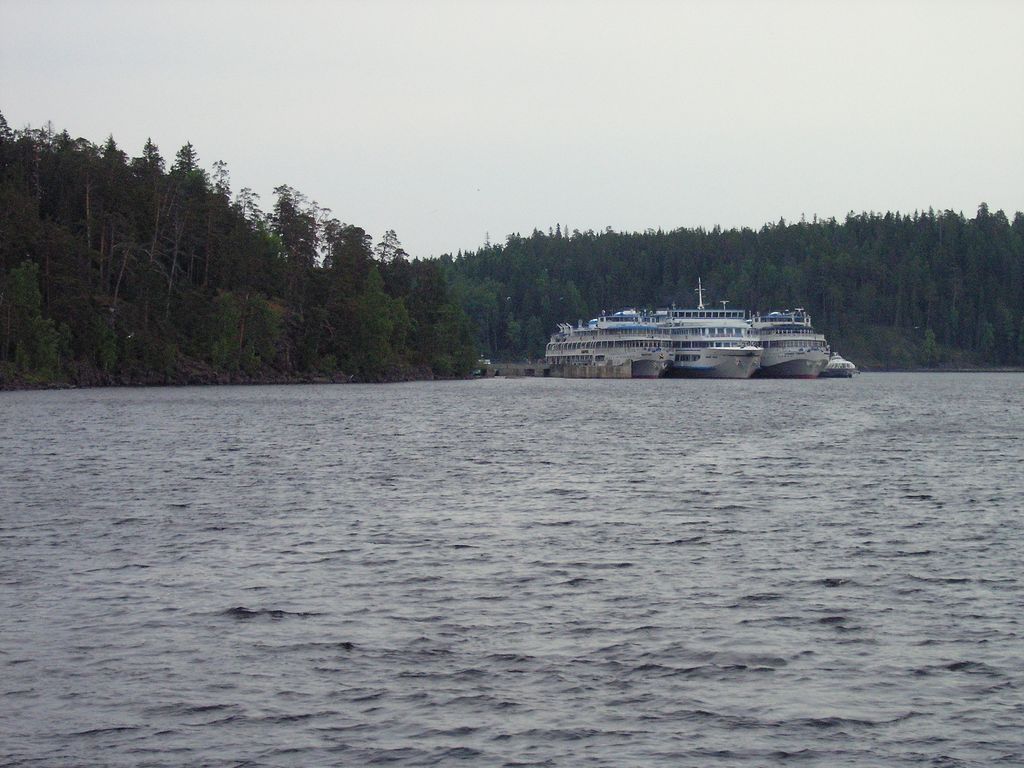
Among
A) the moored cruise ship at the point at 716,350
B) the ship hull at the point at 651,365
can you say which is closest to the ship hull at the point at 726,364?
the moored cruise ship at the point at 716,350

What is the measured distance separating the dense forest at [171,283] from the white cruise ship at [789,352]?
51.4 metres

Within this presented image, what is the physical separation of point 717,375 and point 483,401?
8627 centimetres

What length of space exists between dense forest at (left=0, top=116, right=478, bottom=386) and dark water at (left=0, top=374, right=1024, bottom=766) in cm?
7628

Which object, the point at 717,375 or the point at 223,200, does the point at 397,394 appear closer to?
the point at 223,200

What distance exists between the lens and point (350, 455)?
169 ft

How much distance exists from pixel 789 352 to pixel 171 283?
96.8 meters

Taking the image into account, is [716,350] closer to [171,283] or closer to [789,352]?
[789,352]

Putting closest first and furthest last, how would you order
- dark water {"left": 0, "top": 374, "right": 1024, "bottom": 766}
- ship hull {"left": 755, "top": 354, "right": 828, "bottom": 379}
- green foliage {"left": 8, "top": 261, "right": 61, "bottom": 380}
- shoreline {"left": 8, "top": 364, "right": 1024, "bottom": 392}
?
dark water {"left": 0, "top": 374, "right": 1024, "bottom": 766} → green foliage {"left": 8, "top": 261, "right": 61, "bottom": 380} → shoreline {"left": 8, "top": 364, "right": 1024, "bottom": 392} → ship hull {"left": 755, "top": 354, "right": 828, "bottom": 379}

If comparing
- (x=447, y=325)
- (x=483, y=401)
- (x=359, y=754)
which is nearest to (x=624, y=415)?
(x=483, y=401)

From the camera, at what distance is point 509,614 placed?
67.3ft

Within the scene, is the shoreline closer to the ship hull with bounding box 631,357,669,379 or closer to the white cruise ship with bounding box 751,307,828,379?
the ship hull with bounding box 631,357,669,379

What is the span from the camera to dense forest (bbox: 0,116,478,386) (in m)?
118

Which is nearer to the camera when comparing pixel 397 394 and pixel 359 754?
pixel 359 754

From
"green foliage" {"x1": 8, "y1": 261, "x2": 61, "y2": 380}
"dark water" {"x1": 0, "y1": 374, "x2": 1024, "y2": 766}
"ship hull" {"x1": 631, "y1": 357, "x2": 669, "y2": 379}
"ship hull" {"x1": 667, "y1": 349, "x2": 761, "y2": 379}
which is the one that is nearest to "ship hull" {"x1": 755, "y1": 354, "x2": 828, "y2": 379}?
"ship hull" {"x1": 667, "y1": 349, "x2": 761, "y2": 379}
